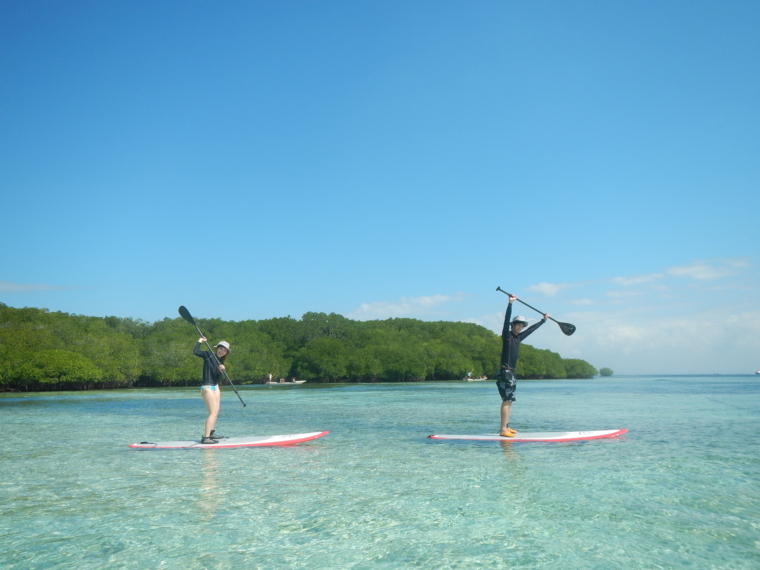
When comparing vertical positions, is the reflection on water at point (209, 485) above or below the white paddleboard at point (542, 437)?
below

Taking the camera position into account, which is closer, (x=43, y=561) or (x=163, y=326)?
(x=43, y=561)

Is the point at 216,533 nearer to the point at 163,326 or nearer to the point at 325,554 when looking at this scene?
the point at 325,554

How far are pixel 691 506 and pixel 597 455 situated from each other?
14.5 ft

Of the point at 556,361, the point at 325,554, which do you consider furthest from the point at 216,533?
the point at 556,361

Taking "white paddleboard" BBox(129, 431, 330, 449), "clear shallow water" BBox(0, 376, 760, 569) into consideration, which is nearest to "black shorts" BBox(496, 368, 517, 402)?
"clear shallow water" BBox(0, 376, 760, 569)

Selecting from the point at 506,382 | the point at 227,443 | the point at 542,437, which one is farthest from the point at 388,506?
the point at 542,437

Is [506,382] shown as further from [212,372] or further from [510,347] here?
[212,372]

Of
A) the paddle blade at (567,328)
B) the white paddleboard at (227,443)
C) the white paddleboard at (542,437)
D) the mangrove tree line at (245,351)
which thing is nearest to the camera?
the white paddleboard at (227,443)

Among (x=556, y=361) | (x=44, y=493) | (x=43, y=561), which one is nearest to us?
(x=43, y=561)

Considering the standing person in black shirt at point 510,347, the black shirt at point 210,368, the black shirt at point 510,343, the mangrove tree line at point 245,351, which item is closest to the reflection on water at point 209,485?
the black shirt at point 210,368

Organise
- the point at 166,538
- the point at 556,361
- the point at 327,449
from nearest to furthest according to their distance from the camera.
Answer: the point at 166,538
the point at 327,449
the point at 556,361

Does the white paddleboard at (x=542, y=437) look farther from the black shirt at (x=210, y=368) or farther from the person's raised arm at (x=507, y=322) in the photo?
the black shirt at (x=210, y=368)

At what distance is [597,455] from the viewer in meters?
12.0

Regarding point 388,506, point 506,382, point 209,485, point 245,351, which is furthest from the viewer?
point 245,351
